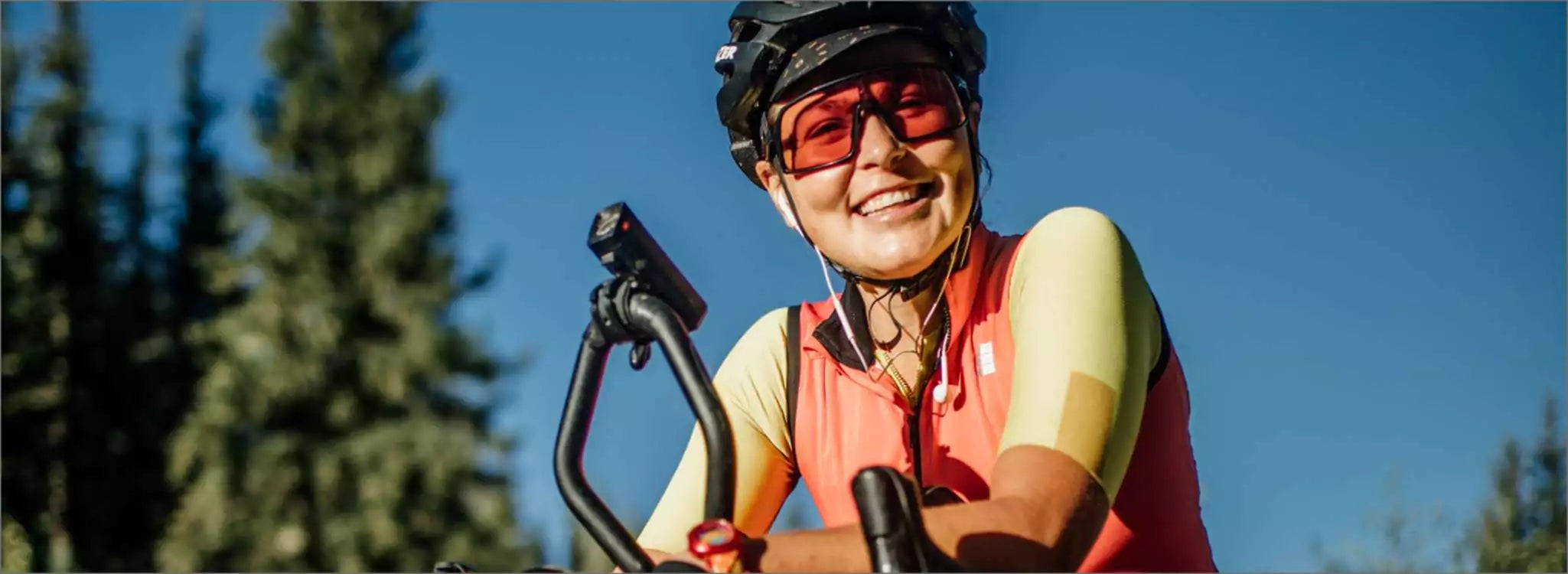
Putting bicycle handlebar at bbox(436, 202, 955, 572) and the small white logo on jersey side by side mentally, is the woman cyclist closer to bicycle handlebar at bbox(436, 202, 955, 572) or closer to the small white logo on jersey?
the small white logo on jersey

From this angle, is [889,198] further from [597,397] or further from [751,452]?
[597,397]

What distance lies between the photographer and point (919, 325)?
3.07 meters

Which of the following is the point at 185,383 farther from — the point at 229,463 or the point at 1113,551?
the point at 1113,551

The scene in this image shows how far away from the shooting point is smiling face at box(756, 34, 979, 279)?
2865 mm

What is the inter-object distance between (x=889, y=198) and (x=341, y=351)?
84.0ft

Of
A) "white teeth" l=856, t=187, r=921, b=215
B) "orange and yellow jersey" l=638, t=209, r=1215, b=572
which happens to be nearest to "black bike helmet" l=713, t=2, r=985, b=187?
"white teeth" l=856, t=187, r=921, b=215

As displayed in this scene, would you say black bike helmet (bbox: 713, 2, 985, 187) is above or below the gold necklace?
above

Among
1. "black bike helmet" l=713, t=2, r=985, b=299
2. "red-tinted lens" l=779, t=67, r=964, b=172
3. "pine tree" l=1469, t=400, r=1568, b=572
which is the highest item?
"black bike helmet" l=713, t=2, r=985, b=299

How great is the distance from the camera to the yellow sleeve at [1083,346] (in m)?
2.40

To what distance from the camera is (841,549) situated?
7.13 ft

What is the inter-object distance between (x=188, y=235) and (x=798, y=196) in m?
27.9

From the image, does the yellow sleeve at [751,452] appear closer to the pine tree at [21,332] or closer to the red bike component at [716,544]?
the red bike component at [716,544]

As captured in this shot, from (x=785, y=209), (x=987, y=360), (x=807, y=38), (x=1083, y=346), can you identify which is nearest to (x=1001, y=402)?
(x=987, y=360)

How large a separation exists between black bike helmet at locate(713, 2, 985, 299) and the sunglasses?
2.0 inches
